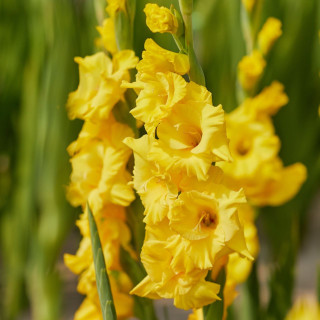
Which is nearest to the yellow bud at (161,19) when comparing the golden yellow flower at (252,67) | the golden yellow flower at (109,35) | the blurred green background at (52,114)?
the golden yellow flower at (109,35)

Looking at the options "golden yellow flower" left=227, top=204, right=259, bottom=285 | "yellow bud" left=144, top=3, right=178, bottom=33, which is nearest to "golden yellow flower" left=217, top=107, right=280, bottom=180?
"golden yellow flower" left=227, top=204, right=259, bottom=285

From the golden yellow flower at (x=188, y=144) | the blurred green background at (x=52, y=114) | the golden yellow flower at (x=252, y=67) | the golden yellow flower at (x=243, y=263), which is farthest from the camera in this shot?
the blurred green background at (x=52, y=114)

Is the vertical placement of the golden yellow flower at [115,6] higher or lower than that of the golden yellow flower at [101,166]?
higher

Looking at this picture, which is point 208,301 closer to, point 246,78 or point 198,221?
point 198,221

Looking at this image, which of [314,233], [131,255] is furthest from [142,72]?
[314,233]

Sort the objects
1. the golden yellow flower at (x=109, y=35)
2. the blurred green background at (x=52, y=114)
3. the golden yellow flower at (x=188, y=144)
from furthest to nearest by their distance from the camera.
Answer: the blurred green background at (x=52, y=114) → the golden yellow flower at (x=109, y=35) → the golden yellow flower at (x=188, y=144)

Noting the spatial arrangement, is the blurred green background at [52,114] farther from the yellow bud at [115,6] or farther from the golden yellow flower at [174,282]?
the golden yellow flower at [174,282]

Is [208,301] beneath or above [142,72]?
beneath
